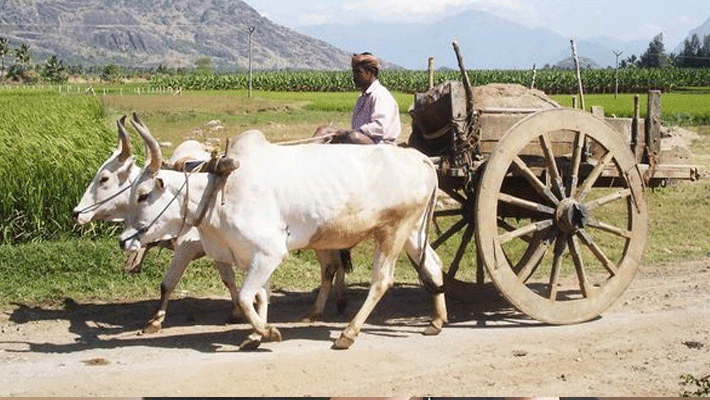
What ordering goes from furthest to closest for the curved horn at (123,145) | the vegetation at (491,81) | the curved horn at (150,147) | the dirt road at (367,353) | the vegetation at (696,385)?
the vegetation at (491,81), the curved horn at (123,145), the curved horn at (150,147), the dirt road at (367,353), the vegetation at (696,385)

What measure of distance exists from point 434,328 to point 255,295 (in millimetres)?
1650

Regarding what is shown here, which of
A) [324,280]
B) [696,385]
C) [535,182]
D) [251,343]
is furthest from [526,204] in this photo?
[251,343]

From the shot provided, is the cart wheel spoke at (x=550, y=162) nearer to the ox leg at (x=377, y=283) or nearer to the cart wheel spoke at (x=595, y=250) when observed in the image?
the cart wheel spoke at (x=595, y=250)

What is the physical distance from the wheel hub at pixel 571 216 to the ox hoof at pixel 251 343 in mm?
2856

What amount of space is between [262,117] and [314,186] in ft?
101

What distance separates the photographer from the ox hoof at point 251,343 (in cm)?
764

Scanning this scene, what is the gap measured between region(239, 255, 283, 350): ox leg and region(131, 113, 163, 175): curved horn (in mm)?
1078

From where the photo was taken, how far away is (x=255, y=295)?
7738 mm

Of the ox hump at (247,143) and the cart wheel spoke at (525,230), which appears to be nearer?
the ox hump at (247,143)

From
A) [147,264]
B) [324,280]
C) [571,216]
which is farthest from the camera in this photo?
[147,264]

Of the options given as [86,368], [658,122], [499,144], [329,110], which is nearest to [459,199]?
[499,144]

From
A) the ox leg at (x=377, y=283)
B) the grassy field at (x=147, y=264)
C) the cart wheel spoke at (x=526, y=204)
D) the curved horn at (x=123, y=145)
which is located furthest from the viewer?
the grassy field at (x=147, y=264)

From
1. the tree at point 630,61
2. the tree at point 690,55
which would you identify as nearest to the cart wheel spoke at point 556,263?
the tree at point 690,55

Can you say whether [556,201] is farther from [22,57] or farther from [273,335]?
[22,57]
